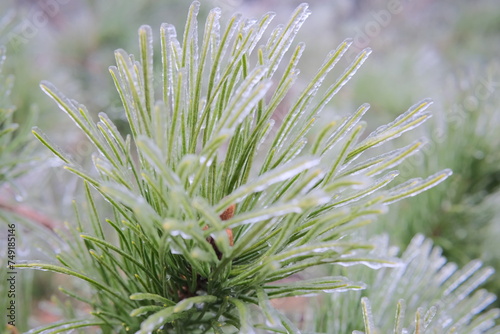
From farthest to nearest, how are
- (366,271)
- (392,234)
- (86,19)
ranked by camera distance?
(86,19) → (392,234) → (366,271)

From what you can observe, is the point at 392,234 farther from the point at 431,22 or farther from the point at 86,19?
the point at 431,22

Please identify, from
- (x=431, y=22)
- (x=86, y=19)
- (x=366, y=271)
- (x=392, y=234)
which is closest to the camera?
(x=366, y=271)

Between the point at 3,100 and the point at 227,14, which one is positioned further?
the point at 227,14

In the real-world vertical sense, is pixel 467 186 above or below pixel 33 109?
below

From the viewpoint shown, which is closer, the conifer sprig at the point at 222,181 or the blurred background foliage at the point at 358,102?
the conifer sprig at the point at 222,181

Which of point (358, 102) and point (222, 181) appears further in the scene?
point (358, 102)

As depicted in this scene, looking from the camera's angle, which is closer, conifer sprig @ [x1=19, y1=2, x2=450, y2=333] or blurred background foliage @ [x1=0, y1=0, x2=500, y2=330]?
conifer sprig @ [x1=19, y1=2, x2=450, y2=333]

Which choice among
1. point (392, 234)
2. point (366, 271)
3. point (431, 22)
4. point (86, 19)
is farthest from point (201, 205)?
point (431, 22)

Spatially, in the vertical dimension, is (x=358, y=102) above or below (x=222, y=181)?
above
